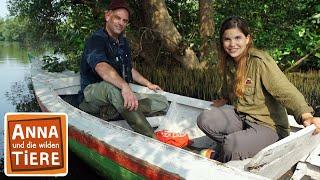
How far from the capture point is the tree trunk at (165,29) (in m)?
7.62

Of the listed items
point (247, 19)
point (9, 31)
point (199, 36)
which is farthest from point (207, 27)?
point (9, 31)

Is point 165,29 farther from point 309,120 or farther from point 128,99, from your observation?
point 309,120

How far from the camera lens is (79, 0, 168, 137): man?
3.70m

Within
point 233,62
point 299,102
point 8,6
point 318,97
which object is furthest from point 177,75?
point 8,6

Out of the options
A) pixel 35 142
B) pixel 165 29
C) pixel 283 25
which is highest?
pixel 283 25

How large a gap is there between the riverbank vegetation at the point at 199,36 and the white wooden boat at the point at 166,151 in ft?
7.67

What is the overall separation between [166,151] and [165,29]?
16.7 feet

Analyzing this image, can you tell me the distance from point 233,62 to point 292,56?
4.85 meters

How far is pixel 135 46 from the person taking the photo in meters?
8.33

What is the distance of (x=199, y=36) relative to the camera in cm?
785

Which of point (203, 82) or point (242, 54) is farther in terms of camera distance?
point (203, 82)

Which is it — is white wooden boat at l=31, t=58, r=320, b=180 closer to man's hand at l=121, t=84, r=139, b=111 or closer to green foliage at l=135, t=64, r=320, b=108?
man's hand at l=121, t=84, r=139, b=111

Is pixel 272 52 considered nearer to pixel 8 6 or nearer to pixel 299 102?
pixel 299 102

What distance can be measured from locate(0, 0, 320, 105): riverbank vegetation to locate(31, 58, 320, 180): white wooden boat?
2339mm
